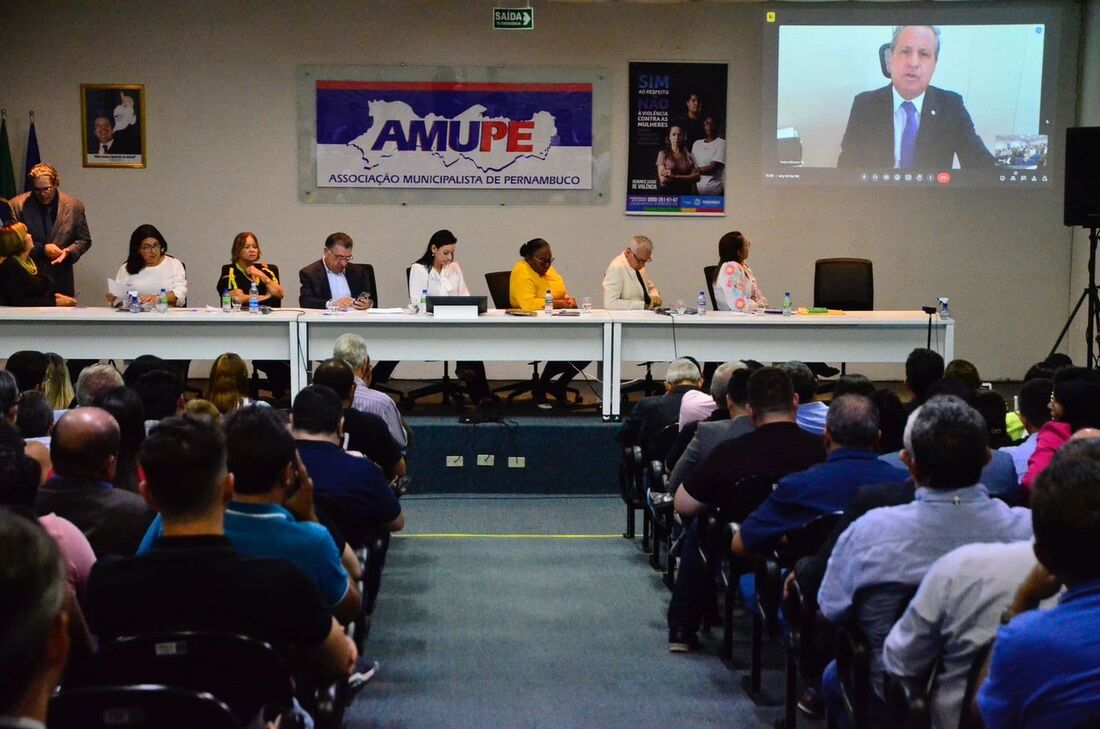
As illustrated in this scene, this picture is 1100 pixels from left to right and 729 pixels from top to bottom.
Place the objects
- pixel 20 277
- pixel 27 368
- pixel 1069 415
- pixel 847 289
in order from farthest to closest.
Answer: pixel 847 289 < pixel 20 277 < pixel 27 368 < pixel 1069 415

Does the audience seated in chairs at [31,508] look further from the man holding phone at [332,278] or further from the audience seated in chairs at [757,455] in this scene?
the man holding phone at [332,278]

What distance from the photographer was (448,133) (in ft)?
30.3

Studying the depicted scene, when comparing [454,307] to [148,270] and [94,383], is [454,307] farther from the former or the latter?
[94,383]

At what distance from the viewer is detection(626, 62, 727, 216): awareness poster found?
30.4ft

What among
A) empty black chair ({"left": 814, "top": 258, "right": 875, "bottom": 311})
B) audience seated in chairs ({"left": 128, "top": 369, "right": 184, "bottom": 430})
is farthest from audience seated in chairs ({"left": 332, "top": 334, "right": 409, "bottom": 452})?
empty black chair ({"left": 814, "top": 258, "right": 875, "bottom": 311})

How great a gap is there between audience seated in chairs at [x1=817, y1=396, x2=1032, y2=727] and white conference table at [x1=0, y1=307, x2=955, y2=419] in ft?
14.6

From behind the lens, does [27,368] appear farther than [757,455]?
Yes

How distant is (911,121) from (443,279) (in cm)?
389

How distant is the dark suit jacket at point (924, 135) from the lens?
9.21 metres

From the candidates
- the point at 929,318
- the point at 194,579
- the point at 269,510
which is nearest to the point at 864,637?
the point at 269,510

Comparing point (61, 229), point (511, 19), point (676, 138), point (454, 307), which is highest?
point (511, 19)

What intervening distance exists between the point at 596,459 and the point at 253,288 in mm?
2362

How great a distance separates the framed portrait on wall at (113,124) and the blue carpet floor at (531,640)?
15.6 ft

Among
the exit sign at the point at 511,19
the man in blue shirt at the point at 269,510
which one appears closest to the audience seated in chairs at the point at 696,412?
the man in blue shirt at the point at 269,510
